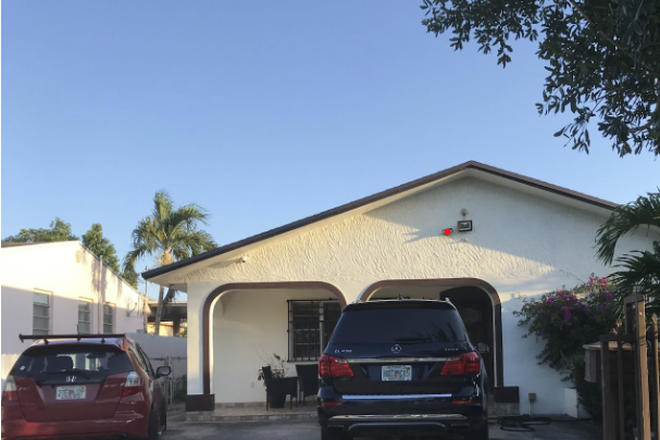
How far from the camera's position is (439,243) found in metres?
13.1

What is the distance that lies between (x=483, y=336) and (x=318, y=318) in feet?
12.4

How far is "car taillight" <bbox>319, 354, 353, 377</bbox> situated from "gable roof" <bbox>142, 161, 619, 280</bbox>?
5609mm

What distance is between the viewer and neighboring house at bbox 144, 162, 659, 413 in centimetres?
1286

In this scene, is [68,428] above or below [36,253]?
below

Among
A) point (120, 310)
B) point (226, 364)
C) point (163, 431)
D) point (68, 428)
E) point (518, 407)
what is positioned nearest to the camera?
point (68, 428)

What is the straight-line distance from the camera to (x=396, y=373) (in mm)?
7223

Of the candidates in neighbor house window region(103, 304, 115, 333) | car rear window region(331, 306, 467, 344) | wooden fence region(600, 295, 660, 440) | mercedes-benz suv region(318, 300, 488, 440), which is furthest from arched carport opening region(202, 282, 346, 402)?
wooden fence region(600, 295, 660, 440)

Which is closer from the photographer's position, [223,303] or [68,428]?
[68,428]

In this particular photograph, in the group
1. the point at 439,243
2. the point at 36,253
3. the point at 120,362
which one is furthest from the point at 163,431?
the point at 36,253

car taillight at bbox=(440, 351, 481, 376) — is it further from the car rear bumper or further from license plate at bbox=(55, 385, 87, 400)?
license plate at bbox=(55, 385, 87, 400)

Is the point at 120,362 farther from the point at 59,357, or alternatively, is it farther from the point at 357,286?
the point at 357,286

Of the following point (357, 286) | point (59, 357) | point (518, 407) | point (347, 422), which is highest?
point (357, 286)

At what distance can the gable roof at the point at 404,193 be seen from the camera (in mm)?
12375

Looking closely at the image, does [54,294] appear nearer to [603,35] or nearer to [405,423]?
[405,423]
